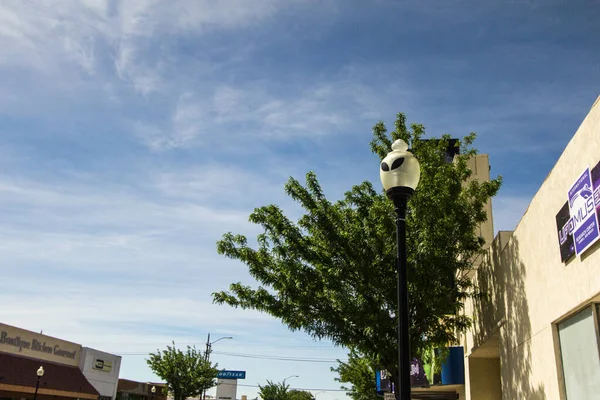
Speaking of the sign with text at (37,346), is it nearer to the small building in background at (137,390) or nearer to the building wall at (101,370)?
the building wall at (101,370)

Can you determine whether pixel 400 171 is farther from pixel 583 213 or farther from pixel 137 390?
pixel 137 390

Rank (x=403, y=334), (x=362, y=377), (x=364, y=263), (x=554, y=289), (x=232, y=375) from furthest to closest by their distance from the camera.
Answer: (x=232, y=375) → (x=362, y=377) → (x=364, y=263) → (x=554, y=289) → (x=403, y=334)

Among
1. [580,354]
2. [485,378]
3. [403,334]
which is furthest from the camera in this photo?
[485,378]

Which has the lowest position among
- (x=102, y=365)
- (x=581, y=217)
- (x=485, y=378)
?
(x=485, y=378)

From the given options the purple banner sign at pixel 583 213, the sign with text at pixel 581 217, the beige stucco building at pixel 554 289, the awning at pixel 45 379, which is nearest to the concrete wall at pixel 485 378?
the beige stucco building at pixel 554 289

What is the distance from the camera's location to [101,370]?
156 ft

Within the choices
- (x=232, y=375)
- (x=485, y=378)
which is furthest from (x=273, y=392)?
(x=485, y=378)

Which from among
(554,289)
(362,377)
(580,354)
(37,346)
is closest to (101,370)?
(37,346)

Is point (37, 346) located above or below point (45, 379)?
above

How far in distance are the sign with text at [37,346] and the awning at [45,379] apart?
0.46 metres

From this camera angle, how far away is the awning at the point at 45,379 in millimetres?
33375

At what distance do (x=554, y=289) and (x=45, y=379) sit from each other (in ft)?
120

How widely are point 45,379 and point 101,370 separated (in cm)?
1056

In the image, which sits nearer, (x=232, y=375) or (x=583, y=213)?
(x=583, y=213)
